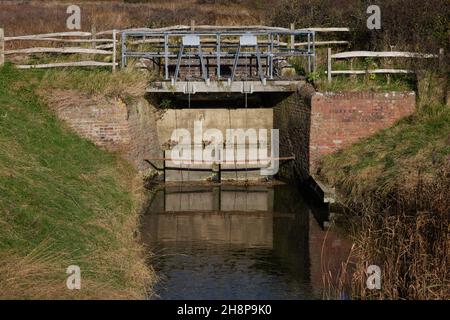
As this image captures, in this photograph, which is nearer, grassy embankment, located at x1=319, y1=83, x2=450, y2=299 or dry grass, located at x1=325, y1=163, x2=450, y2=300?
dry grass, located at x1=325, y1=163, x2=450, y2=300

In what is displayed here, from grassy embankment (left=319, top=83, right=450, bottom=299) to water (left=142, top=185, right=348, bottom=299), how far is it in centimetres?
68

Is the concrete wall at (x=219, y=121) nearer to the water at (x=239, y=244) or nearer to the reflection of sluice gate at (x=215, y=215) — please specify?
the reflection of sluice gate at (x=215, y=215)

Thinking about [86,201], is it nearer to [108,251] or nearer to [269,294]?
[108,251]

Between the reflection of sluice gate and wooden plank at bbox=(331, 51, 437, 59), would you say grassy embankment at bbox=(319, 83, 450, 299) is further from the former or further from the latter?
the reflection of sluice gate

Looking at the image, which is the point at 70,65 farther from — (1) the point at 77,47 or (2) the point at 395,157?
(2) the point at 395,157

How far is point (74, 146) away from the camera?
56.2 ft

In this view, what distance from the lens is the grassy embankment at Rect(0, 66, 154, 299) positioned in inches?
380

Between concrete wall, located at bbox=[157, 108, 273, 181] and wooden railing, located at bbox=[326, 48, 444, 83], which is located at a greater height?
wooden railing, located at bbox=[326, 48, 444, 83]

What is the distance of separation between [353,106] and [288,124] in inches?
98.0

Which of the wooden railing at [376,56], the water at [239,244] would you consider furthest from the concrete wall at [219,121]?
the wooden railing at [376,56]

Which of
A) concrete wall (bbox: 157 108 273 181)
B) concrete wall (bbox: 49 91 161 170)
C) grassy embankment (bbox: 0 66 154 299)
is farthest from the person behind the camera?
concrete wall (bbox: 157 108 273 181)

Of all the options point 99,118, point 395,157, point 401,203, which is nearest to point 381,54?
point 395,157

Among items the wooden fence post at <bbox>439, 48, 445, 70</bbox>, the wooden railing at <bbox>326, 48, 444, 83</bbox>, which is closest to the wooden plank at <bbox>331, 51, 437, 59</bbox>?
the wooden railing at <bbox>326, 48, 444, 83</bbox>
